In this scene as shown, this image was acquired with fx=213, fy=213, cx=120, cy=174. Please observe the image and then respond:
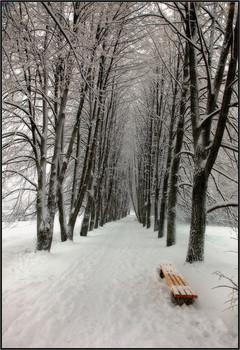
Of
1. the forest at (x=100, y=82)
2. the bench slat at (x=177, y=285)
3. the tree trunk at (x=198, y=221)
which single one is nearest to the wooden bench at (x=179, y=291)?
the bench slat at (x=177, y=285)

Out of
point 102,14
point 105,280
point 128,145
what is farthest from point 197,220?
point 128,145

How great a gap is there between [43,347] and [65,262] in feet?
11.3

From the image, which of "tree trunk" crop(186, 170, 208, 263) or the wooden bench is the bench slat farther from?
"tree trunk" crop(186, 170, 208, 263)

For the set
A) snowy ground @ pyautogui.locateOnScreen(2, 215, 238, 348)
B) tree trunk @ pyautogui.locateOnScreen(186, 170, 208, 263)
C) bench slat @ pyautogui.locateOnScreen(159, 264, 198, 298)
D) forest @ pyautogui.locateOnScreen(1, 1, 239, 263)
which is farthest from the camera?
tree trunk @ pyautogui.locateOnScreen(186, 170, 208, 263)

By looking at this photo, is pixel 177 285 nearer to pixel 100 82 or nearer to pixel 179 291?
pixel 179 291

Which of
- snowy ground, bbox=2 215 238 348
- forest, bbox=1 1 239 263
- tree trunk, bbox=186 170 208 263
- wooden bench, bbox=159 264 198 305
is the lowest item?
snowy ground, bbox=2 215 238 348

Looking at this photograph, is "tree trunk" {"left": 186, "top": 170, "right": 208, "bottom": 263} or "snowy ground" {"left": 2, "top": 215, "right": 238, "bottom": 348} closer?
"snowy ground" {"left": 2, "top": 215, "right": 238, "bottom": 348}

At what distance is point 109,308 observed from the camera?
346 centimetres

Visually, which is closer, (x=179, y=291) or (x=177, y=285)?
(x=179, y=291)

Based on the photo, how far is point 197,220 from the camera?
5.13 meters

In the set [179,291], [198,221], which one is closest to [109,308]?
[179,291]

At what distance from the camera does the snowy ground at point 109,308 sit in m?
2.66

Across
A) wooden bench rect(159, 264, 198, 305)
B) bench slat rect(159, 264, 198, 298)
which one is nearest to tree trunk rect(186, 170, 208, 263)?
bench slat rect(159, 264, 198, 298)

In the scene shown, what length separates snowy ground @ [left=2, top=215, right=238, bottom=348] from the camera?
105 inches
